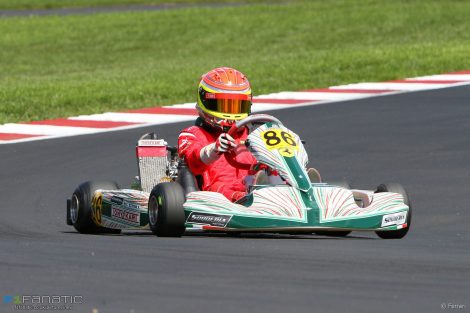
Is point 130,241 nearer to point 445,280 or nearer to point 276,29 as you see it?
point 445,280

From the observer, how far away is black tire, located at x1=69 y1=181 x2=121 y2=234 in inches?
423

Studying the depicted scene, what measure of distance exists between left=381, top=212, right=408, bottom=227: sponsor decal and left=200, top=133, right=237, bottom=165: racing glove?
4.02 ft

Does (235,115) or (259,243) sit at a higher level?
(235,115)

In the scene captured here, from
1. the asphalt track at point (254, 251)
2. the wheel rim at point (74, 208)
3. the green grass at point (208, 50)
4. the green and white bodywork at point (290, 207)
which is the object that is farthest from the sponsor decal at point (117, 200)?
the green grass at point (208, 50)

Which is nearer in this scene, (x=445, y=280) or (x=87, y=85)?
(x=445, y=280)

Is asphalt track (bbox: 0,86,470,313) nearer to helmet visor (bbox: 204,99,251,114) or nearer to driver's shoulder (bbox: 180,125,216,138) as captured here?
driver's shoulder (bbox: 180,125,216,138)

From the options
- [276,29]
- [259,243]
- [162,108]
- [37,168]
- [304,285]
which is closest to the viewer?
[304,285]

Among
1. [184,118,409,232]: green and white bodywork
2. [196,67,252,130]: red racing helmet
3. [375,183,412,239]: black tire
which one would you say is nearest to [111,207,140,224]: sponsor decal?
[184,118,409,232]: green and white bodywork

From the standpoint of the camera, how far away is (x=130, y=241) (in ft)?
28.9

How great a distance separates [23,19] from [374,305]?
28.5m

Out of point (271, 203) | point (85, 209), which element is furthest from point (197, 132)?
point (271, 203)

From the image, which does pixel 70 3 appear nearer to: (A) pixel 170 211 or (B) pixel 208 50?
(B) pixel 208 50

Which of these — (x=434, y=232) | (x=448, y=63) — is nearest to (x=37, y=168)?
(x=434, y=232)

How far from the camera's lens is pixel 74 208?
1091 centimetres
